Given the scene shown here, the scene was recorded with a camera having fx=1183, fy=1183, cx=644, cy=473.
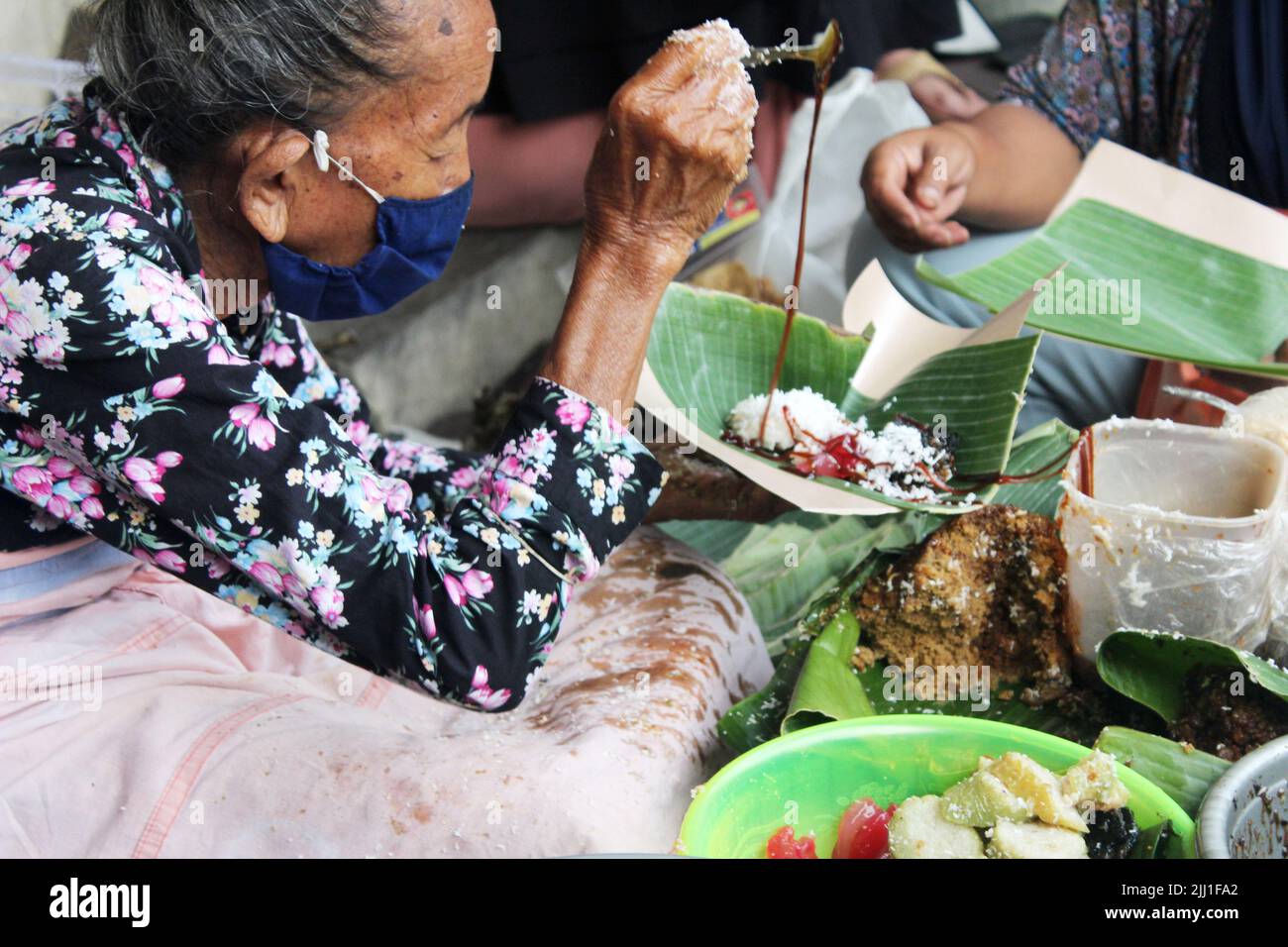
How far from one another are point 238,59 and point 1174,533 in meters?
1.13

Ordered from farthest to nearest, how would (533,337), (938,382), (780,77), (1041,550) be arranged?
(533,337) → (780,77) → (938,382) → (1041,550)

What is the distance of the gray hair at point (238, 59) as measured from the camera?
48.3 inches

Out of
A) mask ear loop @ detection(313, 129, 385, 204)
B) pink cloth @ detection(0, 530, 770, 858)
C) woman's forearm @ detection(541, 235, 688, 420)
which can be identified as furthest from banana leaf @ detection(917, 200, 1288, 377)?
mask ear loop @ detection(313, 129, 385, 204)

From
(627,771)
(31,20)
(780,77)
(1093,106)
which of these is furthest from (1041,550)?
(31,20)

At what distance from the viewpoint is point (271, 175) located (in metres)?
1.31

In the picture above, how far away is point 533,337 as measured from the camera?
141 inches

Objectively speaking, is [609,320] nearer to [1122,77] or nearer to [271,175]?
[271,175]

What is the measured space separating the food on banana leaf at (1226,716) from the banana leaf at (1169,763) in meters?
0.06

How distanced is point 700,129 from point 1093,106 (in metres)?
1.64

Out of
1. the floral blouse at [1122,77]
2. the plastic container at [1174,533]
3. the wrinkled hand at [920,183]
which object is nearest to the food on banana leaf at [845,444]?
the plastic container at [1174,533]

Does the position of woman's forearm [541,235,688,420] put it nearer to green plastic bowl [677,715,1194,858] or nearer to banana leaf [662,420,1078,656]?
green plastic bowl [677,715,1194,858]

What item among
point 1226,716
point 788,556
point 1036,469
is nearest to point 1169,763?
point 1226,716
